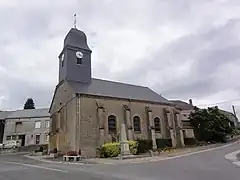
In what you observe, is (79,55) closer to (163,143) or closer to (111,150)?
(111,150)

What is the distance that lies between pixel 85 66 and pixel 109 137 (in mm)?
Result: 9447

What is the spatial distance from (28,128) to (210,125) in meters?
34.4

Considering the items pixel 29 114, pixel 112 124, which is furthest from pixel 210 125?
pixel 29 114

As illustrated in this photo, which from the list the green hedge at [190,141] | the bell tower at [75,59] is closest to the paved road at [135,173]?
the bell tower at [75,59]

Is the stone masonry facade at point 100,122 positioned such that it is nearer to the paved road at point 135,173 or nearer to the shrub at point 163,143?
the shrub at point 163,143

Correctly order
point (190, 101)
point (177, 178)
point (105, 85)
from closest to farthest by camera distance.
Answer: point (177, 178) < point (105, 85) < point (190, 101)

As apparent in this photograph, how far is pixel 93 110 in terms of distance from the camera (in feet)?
90.4

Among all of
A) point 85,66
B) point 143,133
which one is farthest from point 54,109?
point 143,133

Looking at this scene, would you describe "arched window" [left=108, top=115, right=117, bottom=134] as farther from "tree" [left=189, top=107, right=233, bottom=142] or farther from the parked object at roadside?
the parked object at roadside

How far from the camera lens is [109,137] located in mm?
27594

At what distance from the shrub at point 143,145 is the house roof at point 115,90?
5624mm

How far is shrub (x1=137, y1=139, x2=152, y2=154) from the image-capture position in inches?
1070

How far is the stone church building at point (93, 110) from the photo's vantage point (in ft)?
87.1

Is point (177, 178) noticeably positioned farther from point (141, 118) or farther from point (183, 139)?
point (183, 139)
